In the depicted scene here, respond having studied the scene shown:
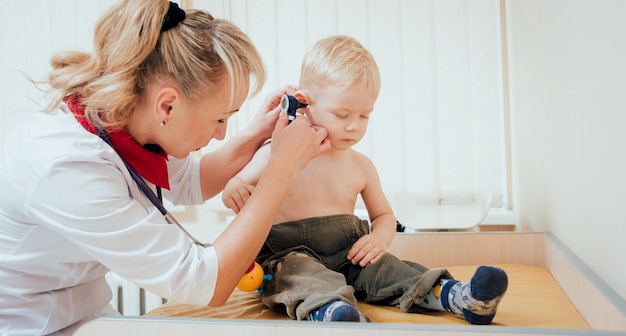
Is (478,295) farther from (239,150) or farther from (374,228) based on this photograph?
(239,150)

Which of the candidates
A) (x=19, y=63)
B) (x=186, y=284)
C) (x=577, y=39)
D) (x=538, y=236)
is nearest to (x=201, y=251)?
(x=186, y=284)

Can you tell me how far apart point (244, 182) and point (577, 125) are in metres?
0.74

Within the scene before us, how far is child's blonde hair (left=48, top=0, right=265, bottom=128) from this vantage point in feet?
3.32

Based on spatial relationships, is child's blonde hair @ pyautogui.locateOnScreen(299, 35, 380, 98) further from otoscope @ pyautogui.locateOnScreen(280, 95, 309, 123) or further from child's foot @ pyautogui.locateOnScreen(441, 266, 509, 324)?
child's foot @ pyautogui.locateOnScreen(441, 266, 509, 324)

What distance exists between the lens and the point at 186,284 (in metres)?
0.94

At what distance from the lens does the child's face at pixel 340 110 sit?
4.46 ft

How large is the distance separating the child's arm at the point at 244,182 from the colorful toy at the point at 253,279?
17cm

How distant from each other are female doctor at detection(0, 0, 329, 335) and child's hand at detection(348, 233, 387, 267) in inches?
10.4

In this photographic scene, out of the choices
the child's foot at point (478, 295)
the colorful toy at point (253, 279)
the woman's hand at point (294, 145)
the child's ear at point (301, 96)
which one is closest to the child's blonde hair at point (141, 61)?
the woman's hand at point (294, 145)

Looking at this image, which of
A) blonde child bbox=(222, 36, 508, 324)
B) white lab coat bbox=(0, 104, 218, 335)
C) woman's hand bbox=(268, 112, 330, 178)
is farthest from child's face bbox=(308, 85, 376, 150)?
white lab coat bbox=(0, 104, 218, 335)

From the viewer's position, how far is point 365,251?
131cm

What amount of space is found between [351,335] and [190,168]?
0.85 metres

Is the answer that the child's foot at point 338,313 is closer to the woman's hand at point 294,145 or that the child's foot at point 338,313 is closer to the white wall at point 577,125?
the woman's hand at point 294,145

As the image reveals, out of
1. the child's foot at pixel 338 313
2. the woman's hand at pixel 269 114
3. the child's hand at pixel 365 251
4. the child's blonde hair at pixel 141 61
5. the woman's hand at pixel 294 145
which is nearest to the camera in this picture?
the child's foot at pixel 338 313
